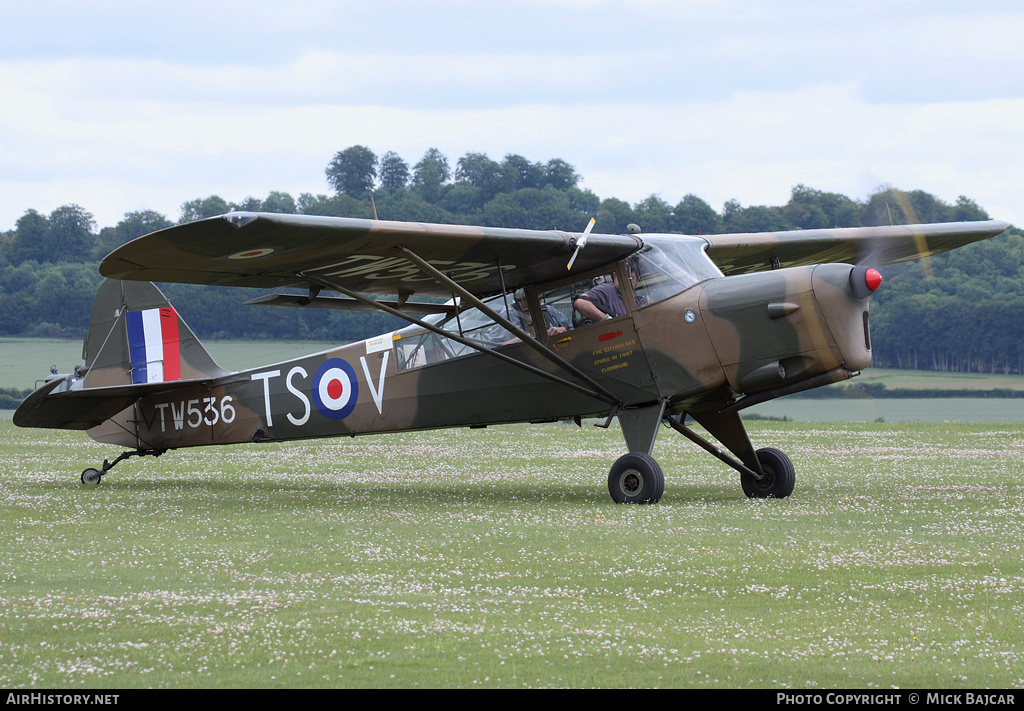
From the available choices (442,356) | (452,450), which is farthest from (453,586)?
(452,450)

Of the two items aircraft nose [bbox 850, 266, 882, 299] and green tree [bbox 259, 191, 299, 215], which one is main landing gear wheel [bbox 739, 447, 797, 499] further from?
green tree [bbox 259, 191, 299, 215]

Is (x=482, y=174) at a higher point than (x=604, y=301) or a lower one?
higher

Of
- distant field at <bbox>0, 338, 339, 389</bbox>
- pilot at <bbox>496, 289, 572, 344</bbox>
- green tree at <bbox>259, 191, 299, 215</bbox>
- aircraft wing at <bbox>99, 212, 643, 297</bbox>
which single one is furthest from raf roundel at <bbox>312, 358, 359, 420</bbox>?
green tree at <bbox>259, 191, 299, 215</bbox>

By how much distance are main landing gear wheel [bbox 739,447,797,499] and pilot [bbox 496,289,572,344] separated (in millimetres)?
3049

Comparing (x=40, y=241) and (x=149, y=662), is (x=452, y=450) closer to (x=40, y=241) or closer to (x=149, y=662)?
(x=149, y=662)

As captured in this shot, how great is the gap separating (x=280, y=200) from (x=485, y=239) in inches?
4823

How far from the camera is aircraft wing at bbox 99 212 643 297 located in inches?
425

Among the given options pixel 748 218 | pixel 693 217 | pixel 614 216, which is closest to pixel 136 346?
pixel 748 218

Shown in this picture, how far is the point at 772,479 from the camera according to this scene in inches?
539

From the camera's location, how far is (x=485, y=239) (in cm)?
1238

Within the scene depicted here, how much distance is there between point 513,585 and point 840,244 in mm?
10695

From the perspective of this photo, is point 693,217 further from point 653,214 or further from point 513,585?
point 513,585

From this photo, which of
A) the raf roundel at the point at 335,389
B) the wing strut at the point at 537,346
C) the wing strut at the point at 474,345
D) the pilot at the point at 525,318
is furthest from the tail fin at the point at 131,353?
the wing strut at the point at 537,346

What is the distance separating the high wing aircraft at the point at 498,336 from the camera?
11797mm
